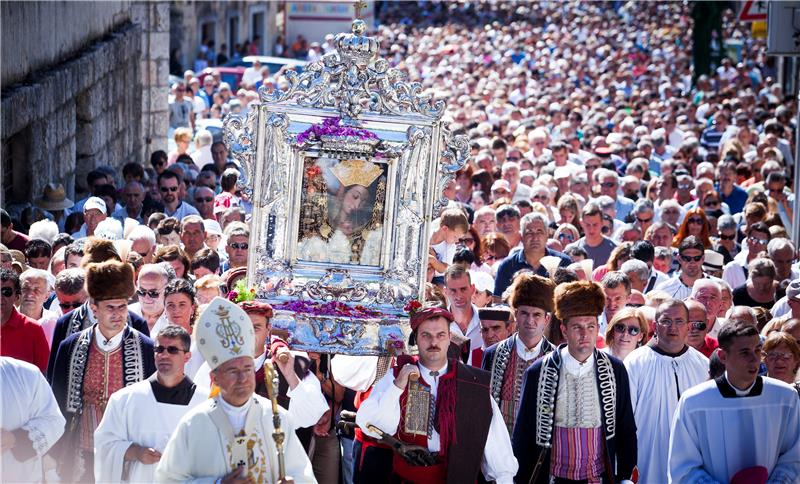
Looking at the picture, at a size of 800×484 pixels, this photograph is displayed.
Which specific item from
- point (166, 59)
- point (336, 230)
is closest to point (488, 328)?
point (336, 230)

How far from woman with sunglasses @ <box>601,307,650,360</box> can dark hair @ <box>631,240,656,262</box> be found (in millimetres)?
2401

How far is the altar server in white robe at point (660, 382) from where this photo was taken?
8.49 metres

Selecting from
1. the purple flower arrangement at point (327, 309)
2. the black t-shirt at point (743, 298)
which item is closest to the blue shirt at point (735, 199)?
the black t-shirt at point (743, 298)

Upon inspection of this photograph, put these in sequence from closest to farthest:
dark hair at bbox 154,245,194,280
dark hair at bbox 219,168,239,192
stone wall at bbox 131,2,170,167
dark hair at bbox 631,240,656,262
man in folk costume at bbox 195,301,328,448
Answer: man in folk costume at bbox 195,301,328,448
dark hair at bbox 154,245,194,280
dark hair at bbox 631,240,656,262
dark hair at bbox 219,168,239,192
stone wall at bbox 131,2,170,167

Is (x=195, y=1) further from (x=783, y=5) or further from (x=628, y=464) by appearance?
(x=628, y=464)

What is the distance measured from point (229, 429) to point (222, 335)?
380 millimetres

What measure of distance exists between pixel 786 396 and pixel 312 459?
8.43 feet

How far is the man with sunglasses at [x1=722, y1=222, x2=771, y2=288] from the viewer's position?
39.1ft

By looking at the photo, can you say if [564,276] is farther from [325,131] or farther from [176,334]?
[176,334]

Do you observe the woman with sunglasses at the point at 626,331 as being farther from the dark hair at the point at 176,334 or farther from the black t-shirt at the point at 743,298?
the dark hair at the point at 176,334

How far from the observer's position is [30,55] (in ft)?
51.9

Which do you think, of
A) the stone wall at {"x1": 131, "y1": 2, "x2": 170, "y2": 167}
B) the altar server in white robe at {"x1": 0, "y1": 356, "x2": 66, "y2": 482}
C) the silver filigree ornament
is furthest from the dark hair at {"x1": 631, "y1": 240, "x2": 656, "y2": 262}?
the stone wall at {"x1": 131, "y1": 2, "x2": 170, "y2": 167}

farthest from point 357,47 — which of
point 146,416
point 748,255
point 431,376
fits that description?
point 748,255

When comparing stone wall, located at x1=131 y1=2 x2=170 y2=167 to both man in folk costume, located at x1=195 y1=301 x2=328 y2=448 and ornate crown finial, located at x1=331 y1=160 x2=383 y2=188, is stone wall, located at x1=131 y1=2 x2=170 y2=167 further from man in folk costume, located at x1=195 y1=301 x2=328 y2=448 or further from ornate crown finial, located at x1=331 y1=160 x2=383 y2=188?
man in folk costume, located at x1=195 y1=301 x2=328 y2=448
